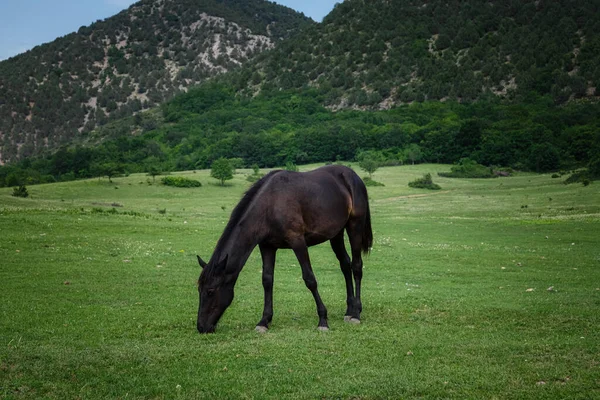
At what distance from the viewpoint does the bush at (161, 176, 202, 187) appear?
3317 inches

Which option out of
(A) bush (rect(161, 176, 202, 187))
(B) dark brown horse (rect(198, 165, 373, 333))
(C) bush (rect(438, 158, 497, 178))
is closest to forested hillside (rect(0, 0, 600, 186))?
(C) bush (rect(438, 158, 497, 178))

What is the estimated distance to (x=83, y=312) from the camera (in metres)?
12.7

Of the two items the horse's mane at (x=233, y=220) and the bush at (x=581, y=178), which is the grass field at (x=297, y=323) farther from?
the bush at (x=581, y=178)

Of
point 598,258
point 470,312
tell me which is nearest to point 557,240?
point 598,258

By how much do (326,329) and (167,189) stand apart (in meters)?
72.6

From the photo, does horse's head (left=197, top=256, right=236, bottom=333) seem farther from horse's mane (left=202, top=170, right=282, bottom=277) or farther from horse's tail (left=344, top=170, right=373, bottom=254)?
horse's tail (left=344, top=170, right=373, bottom=254)

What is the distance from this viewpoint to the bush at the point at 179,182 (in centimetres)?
8424

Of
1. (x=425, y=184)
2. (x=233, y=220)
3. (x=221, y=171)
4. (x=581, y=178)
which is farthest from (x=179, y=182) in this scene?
(x=233, y=220)

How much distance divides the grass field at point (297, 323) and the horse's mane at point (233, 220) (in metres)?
1.33

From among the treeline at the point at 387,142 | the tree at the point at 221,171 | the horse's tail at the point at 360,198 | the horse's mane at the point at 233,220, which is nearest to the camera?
the horse's mane at the point at 233,220

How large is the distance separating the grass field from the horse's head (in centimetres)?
33

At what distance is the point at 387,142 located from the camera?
136m

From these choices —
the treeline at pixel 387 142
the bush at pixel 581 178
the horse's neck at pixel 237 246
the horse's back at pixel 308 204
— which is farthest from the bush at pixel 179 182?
the horse's neck at pixel 237 246

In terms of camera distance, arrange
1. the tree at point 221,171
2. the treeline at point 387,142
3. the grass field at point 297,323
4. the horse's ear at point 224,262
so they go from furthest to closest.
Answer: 1. the treeline at point 387,142
2. the tree at point 221,171
3. the horse's ear at point 224,262
4. the grass field at point 297,323
